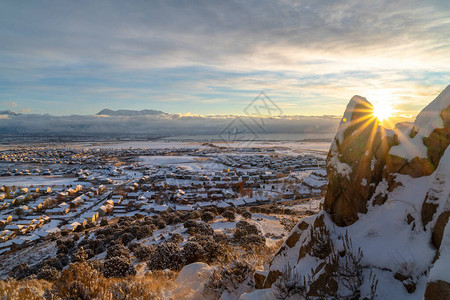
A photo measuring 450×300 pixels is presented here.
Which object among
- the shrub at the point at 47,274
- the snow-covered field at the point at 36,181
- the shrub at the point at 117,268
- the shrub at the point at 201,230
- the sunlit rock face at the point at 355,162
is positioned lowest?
the snow-covered field at the point at 36,181

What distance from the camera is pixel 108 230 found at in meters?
16.1

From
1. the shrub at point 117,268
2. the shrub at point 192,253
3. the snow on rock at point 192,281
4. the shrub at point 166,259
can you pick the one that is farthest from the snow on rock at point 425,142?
the shrub at point 117,268

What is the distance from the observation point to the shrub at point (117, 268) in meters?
8.74

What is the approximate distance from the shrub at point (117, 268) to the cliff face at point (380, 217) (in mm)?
5743

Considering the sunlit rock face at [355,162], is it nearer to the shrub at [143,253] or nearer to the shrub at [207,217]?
the shrub at [143,253]

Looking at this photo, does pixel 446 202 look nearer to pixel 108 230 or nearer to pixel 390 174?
pixel 390 174

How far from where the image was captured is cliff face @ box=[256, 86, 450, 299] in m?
3.42

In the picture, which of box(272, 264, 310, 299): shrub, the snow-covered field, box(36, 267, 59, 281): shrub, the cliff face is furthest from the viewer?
the snow-covered field

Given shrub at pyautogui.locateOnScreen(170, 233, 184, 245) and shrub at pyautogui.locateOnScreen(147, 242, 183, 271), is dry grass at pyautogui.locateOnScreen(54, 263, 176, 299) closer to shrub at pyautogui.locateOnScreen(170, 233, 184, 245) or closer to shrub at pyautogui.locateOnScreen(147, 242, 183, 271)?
shrub at pyautogui.locateOnScreen(147, 242, 183, 271)

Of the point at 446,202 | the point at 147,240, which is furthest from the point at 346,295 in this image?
the point at 147,240

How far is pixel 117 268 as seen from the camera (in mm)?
8875

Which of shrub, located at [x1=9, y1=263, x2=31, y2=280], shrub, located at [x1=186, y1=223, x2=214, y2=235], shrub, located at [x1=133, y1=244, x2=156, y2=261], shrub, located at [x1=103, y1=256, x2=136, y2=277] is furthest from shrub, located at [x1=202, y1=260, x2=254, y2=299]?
shrub, located at [x1=9, y1=263, x2=31, y2=280]

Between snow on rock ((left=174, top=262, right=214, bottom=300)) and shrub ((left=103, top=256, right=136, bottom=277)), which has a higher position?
snow on rock ((left=174, top=262, right=214, bottom=300))

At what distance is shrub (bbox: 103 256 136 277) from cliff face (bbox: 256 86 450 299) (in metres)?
5.74
